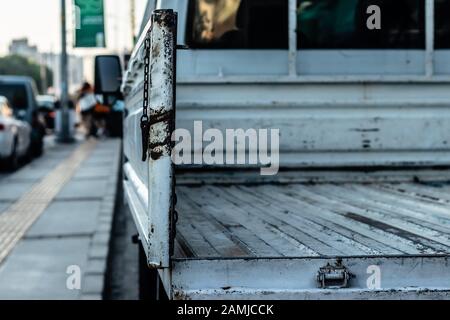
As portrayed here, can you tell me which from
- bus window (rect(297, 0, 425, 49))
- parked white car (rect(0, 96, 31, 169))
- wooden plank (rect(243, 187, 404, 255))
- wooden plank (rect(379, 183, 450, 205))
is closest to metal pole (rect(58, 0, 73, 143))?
parked white car (rect(0, 96, 31, 169))

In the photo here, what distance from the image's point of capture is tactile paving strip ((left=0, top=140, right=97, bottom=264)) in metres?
8.72

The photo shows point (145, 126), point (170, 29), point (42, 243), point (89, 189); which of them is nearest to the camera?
point (170, 29)

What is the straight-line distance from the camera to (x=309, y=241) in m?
3.27

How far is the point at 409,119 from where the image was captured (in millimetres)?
5387

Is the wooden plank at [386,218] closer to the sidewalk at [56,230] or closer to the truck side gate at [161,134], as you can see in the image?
the truck side gate at [161,134]

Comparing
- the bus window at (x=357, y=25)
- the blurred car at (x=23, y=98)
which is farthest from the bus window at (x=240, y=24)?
the blurred car at (x=23, y=98)

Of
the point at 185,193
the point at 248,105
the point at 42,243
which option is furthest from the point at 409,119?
the point at 42,243

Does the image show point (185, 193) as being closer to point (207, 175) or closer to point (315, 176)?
point (207, 175)

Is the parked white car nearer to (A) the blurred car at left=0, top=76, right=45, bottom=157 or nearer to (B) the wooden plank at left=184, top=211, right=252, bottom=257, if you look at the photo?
(A) the blurred car at left=0, top=76, right=45, bottom=157

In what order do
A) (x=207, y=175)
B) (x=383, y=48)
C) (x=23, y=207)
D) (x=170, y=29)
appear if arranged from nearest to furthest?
(x=170, y=29) → (x=207, y=175) → (x=383, y=48) → (x=23, y=207)

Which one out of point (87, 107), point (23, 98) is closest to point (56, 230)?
point (23, 98)

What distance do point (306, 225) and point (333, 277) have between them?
3.35 ft

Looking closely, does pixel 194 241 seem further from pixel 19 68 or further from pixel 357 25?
pixel 19 68

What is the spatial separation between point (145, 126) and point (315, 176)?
266 centimetres
